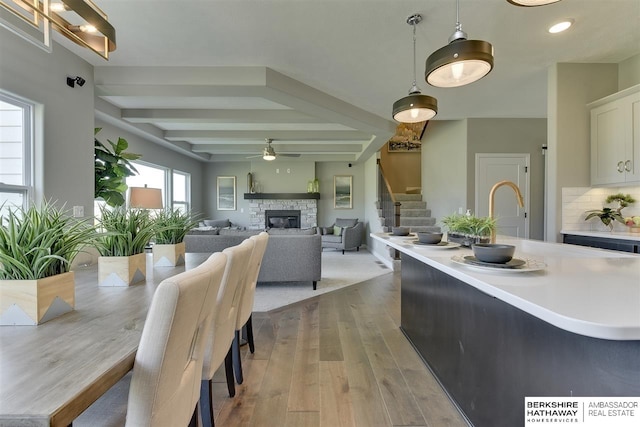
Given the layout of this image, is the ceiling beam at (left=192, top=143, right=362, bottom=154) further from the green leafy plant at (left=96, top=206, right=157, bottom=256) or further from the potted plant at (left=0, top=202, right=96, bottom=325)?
the potted plant at (left=0, top=202, right=96, bottom=325)

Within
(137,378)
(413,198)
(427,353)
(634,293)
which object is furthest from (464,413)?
(413,198)

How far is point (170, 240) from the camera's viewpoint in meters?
2.29

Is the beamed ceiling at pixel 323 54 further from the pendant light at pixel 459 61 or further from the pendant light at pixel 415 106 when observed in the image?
the pendant light at pixel 459 61

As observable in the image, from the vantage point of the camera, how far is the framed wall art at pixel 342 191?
9.66 metres

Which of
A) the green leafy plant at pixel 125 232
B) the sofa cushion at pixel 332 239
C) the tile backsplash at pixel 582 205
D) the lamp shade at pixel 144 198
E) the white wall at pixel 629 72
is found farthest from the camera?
the sofa cushion at pixel 332 239

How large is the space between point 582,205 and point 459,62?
2922 mm

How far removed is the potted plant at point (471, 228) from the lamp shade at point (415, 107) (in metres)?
1.06

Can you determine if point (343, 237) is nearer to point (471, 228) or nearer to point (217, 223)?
point (217, 223)

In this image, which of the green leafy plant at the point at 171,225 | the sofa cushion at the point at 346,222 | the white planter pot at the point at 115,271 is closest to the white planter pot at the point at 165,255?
the green leafy plant at the point at 171,225

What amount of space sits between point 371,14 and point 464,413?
9.89 ft

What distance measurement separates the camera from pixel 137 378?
82 cm

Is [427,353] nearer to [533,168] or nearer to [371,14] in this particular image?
[371,14]

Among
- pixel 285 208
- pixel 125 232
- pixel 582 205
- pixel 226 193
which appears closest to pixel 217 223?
pixel 226 193

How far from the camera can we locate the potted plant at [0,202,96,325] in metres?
1.04
